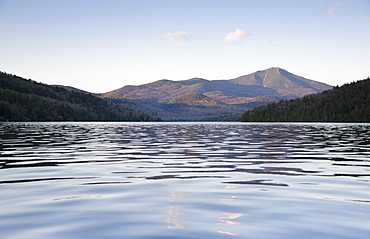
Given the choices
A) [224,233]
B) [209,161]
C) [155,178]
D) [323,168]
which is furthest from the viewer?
[209,161]

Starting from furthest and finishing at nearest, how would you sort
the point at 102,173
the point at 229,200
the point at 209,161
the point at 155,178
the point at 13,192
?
the point at 209,161 → the point at 102,173 → the point at 155,178 → the point at 13,192 → the point at 229,200

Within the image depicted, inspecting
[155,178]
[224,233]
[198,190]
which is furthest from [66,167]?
[224,233]

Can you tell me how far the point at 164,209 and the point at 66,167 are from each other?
37.2 ft

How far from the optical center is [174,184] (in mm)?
16172

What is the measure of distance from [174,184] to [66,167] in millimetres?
7949

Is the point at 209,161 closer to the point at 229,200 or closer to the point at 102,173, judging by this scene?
the point at 102,173

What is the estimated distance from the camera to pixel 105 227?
31.8 feet

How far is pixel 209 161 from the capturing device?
24.5 meters

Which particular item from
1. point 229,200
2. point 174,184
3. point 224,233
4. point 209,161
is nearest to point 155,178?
point 174,184

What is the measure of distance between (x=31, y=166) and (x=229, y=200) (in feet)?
42.5

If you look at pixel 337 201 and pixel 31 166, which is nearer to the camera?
pixel 337 201

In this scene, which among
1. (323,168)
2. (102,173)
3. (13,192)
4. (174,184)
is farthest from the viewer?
(323,168)

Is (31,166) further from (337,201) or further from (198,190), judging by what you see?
(337,201)

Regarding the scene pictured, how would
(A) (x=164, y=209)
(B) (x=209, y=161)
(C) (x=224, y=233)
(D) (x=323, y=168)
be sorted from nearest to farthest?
(C) (x=224, y=233) < (A) (x=164, y=209) < (D) (x=323, y=168) < (B) (x=209, y=161)
